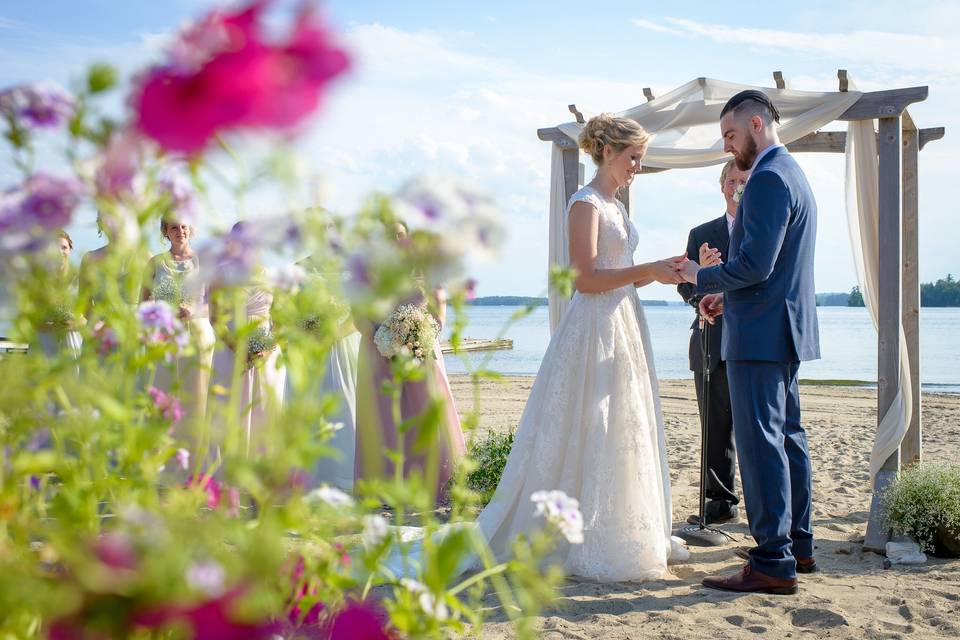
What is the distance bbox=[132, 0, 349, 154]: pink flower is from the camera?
76 centimetres

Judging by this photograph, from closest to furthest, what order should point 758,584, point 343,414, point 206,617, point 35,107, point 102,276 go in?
1. point 206,617
2. point 35,107
3. point 102,276
4. point 758,584
5. point 343,414

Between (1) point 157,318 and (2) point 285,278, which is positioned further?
(1) point 157,318

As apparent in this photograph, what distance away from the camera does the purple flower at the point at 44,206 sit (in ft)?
3.07

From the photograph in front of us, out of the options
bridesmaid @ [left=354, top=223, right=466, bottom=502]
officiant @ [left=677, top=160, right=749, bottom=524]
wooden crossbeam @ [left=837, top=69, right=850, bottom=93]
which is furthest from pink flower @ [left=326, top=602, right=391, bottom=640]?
wooden crossbeam @ [left=837, top=69, right=850, bottom=93]

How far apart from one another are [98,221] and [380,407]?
4771 millimetres

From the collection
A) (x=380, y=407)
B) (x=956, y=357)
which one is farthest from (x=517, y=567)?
(x=956, y=357)

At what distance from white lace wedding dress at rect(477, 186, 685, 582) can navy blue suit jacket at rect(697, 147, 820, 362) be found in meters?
0.56

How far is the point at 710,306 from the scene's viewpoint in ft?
15.1

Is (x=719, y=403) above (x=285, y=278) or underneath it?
underneath

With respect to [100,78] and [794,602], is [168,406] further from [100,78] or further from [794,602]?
[794,602]

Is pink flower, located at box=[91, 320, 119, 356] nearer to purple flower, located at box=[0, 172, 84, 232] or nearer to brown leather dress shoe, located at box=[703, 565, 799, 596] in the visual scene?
purple flower, located at box=[0, 172, 84, 232]

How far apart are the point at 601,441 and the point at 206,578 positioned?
3.33 m

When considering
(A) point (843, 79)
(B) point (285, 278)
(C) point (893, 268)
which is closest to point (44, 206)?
(B) point (285, 278)

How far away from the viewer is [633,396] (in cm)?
403
